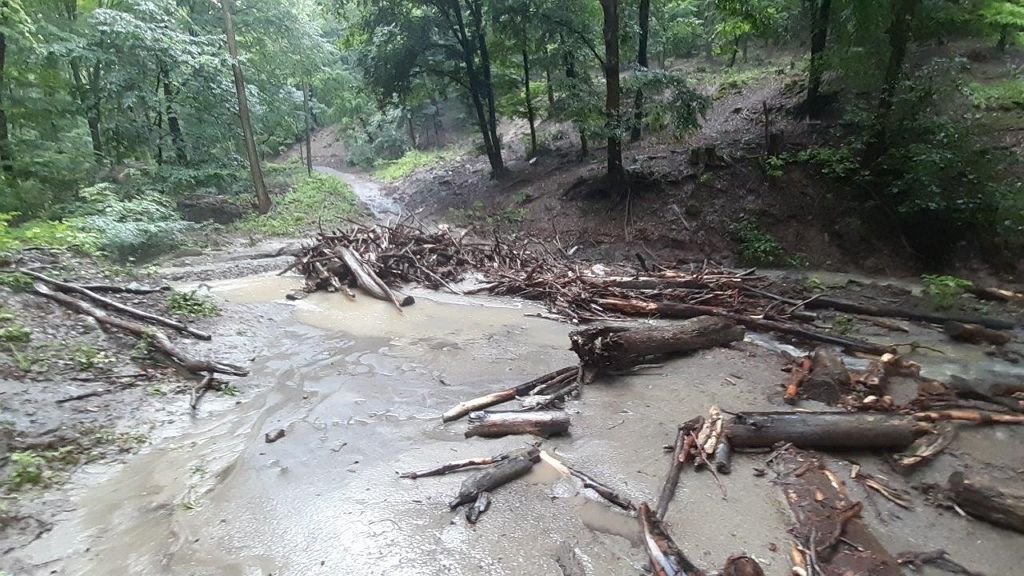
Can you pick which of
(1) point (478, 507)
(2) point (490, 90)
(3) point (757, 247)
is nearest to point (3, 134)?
(2) point (490, 90)

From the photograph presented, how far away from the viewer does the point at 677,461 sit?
4.27 metres

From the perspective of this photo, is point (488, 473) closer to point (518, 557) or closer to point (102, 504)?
point (518, 557)

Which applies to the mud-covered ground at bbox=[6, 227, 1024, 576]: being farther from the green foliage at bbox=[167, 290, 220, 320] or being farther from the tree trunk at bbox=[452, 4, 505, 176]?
the tree trunk at bbox=[452, 4, 505, 176]

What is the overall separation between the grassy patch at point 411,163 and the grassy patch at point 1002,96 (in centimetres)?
2283

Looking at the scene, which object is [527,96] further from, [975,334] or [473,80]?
[975,334]

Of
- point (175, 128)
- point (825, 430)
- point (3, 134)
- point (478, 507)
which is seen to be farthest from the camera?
point (175, 128)

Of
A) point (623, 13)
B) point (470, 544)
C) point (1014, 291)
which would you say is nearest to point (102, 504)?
point (470, 544)

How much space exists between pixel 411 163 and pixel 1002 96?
27642 millimetres

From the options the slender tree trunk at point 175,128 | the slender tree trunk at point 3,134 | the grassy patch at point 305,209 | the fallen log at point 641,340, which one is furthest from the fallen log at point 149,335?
the slender tree trunk at point 175,128

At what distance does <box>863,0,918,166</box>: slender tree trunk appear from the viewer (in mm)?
10430

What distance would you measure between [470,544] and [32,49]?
Answer: 64.3 ft

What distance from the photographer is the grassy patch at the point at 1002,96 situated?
1195cm

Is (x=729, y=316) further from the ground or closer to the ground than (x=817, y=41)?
closer to the ground

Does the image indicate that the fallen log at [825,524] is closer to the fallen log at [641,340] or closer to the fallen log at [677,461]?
the fallen log at [677,461]
